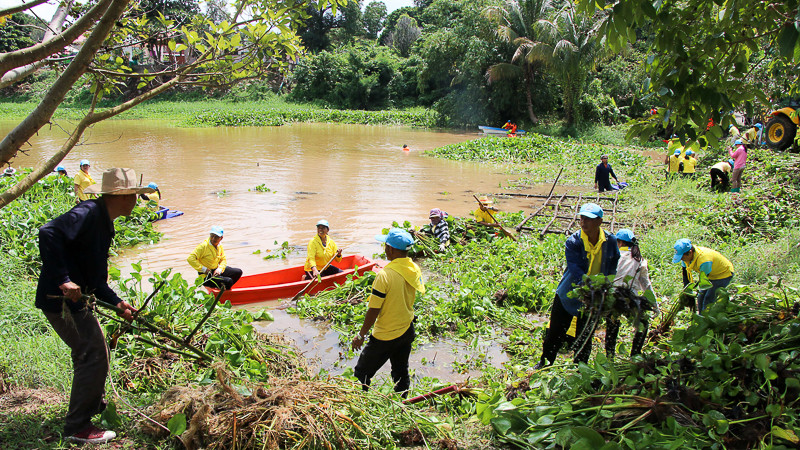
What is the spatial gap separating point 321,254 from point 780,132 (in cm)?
1432

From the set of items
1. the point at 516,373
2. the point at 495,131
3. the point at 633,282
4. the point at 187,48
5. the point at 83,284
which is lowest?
the point at 516,373

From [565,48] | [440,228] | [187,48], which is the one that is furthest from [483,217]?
[565,48]

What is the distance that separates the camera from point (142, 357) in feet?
14.8

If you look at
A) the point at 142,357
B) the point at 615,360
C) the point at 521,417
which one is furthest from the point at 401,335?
the point at 142,357

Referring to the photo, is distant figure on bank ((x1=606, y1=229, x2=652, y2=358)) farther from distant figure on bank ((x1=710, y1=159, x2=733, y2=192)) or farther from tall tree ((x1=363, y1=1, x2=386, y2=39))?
tall tree ((x1=363, y1=1, x2=386, y2=39))

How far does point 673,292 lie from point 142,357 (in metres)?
6.67

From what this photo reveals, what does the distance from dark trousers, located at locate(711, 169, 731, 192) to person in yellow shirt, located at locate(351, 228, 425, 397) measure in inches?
452

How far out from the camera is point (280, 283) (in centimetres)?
880

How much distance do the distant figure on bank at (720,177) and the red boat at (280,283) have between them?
9.29 m

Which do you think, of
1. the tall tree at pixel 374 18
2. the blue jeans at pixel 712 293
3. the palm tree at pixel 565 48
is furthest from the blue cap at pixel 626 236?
the tall tree at pixel 374 18

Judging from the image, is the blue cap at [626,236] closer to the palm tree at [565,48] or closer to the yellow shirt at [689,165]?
the yellow shirt at [689,165]

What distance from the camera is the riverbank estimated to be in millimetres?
3023

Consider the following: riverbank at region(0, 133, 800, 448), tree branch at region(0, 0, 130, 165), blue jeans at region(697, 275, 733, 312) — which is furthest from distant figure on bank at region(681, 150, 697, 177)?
tree branch at region(0, 0, 130, 165)

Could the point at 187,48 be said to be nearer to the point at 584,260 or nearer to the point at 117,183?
the point at 117,183
